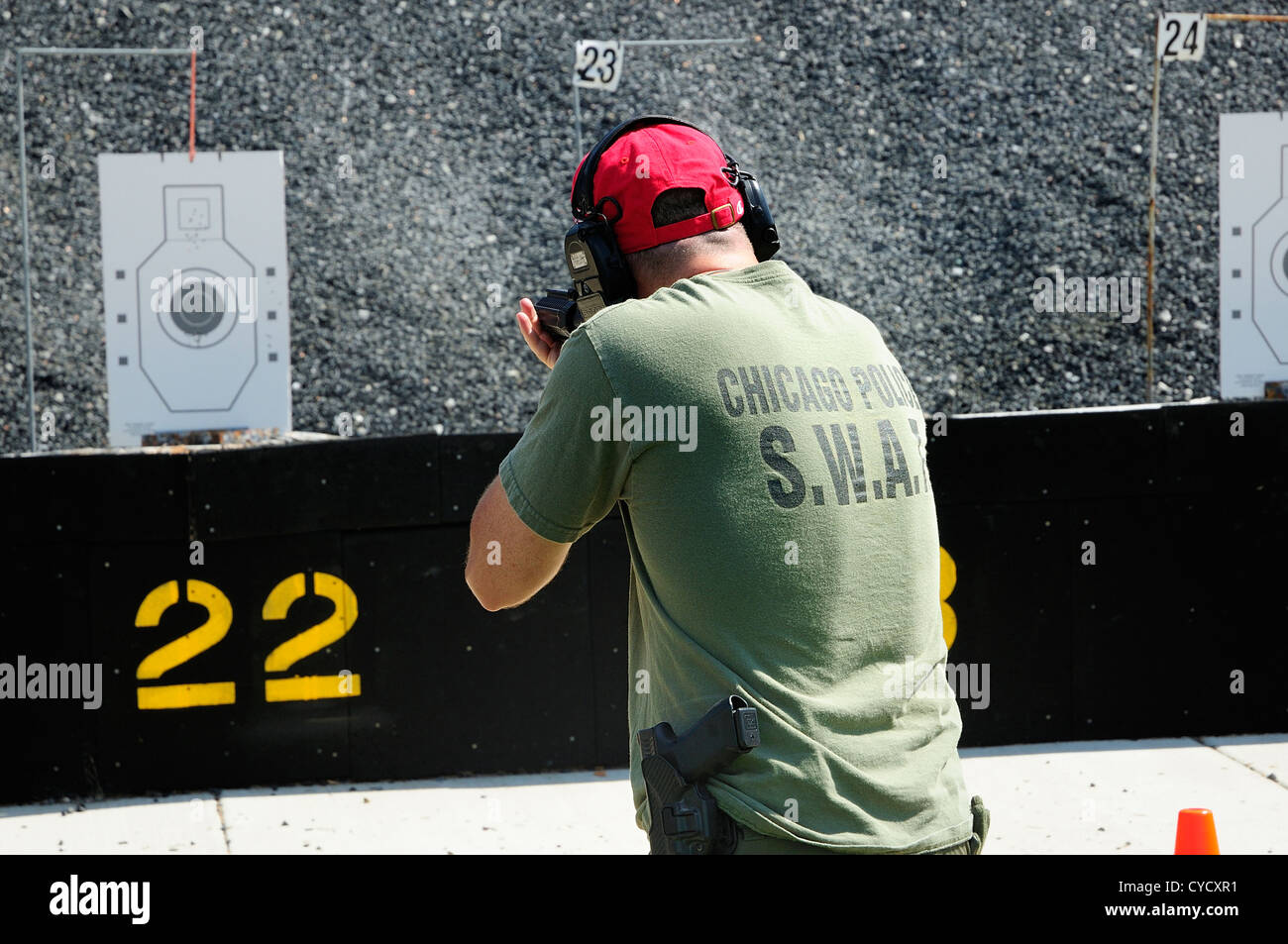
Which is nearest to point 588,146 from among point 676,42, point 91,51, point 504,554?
point 676,42

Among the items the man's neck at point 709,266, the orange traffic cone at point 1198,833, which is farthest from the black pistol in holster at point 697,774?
the orange traffic cone at point 1198,833

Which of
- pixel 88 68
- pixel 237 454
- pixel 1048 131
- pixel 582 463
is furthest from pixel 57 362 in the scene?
pixel 582 463

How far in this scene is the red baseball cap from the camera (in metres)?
1.60

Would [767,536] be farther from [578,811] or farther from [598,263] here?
[578,811]

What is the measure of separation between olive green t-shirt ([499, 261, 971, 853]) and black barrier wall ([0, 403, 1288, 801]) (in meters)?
2.70

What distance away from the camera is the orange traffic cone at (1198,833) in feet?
8.10

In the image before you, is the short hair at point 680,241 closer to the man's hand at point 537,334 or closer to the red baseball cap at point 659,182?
the red baseball cap at point 659,182

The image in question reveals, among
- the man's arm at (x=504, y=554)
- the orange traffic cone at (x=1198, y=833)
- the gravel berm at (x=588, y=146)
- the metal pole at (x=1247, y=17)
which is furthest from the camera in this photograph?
the gravel berm at (x=588, y=146)

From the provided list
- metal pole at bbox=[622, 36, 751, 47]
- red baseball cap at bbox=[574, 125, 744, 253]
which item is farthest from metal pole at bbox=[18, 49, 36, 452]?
red baseball cap at bbox=[574, 125, 744, 253]

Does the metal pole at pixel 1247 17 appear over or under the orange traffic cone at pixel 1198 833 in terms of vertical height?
over

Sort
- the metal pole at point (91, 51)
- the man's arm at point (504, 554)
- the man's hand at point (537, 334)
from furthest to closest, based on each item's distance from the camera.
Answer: the metal pole at point (91, 51) < the man's hand at point (537, 334) < the man's arm at point (504, 554)

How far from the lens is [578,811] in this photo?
385cm

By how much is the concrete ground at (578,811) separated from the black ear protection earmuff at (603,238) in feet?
7.17

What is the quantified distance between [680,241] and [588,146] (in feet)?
18.8
